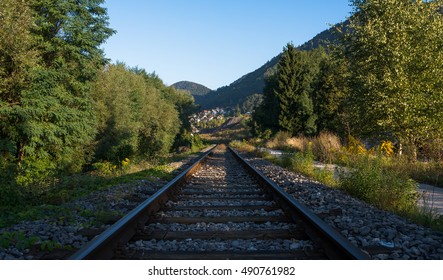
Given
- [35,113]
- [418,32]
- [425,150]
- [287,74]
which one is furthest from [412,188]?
[287,74]

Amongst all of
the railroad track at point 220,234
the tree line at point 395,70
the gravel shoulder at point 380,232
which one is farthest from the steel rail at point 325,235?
the tree line at point 395,70

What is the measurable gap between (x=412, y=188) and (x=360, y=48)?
11999 millimetres

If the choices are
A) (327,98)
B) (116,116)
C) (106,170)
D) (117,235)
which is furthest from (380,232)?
(327,98)

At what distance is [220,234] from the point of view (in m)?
4.36

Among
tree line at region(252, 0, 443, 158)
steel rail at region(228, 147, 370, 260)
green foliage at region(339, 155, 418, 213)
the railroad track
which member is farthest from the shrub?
tree line at region(252, 0, 443, 158)

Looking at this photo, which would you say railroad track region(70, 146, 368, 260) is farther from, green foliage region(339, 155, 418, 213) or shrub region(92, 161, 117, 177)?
shrub region(92, 161, 117, 177)

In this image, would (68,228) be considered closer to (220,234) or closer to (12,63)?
(220,234)

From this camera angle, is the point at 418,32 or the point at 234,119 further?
the point at 234,119

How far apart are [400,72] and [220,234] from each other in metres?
12.5

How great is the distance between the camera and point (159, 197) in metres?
6.23

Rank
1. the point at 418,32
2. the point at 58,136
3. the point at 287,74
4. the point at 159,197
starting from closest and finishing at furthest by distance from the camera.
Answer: the point at 159,197 → the point at 418,32 → the point at 58,136 → the point at 287,74

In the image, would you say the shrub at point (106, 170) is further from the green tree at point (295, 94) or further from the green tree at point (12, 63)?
the green tree at point (295, 94)

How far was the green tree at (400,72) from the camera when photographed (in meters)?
13.8

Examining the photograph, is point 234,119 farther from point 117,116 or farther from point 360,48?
point 360,48
